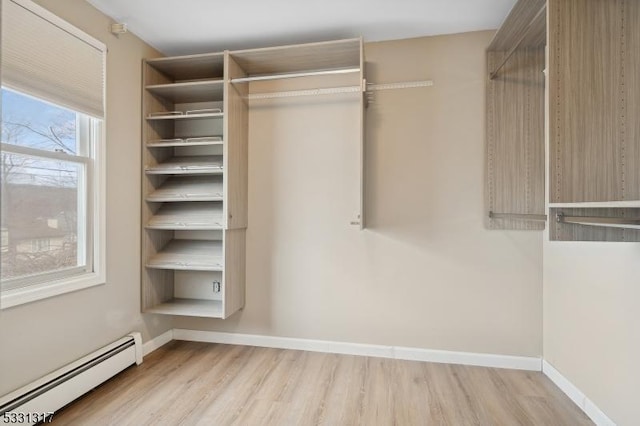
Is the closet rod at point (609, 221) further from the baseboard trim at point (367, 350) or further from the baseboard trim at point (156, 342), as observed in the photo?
the baseboard trim at point (156, 342)

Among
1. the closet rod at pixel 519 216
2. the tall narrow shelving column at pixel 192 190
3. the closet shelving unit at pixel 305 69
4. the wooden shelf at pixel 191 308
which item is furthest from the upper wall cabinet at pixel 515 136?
the wooden shelf at pixel 191 308

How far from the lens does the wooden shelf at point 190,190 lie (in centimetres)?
275

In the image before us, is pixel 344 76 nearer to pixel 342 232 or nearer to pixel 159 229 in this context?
pixel 342 232

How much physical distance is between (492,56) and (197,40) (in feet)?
7.61

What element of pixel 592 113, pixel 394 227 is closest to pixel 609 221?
pixel 592 113

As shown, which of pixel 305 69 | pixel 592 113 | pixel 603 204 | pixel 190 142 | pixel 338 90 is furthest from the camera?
pixel 305 69

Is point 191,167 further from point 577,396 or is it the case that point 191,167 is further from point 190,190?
point 577,396

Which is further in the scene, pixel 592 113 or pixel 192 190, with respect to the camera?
pixel 192 190

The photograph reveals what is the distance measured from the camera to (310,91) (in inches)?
114

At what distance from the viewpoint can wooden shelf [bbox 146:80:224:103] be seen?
274cm

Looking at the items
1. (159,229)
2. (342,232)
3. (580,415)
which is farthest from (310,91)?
(580,415)

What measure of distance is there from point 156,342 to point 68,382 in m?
0.93

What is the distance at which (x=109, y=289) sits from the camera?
97.5 inches

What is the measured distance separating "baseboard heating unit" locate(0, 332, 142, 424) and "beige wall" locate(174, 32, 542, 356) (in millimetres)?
859
